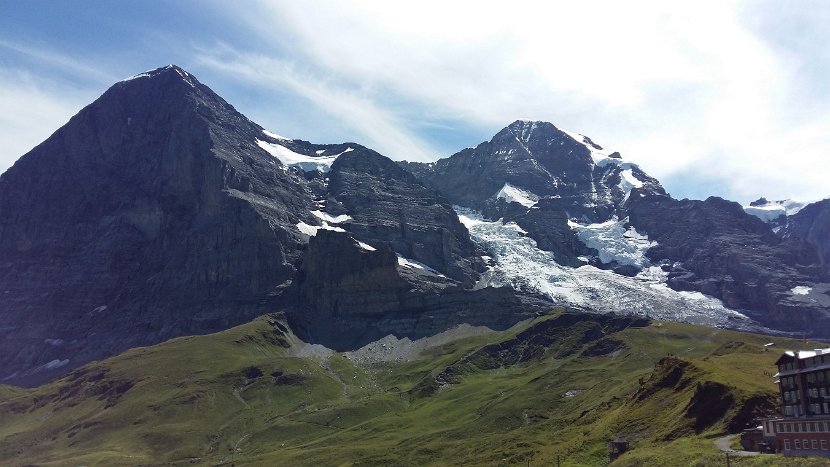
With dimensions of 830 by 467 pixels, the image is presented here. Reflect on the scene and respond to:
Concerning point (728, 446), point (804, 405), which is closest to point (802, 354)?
point (804, 405)

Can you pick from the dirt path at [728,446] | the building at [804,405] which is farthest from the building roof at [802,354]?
the dirt path at [728,446]

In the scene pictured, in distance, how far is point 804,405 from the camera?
4368 inches

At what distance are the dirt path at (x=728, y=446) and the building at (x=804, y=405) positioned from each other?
4.19 meters

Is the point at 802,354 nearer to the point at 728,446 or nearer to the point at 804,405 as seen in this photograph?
the point at 804,405

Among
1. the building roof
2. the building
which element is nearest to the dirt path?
the building

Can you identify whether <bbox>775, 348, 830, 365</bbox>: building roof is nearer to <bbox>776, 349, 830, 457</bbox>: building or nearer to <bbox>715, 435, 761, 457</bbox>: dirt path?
<bbox>776, 349, 830, 457</bbox>: building

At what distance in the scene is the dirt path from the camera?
10838 centimetres

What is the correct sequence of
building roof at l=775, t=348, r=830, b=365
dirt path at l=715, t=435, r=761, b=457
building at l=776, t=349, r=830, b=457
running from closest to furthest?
building at l=776, t=349, r=830, b=457 → dirt path at l=715, t=435, r=761, b=457 → building roof at l=775, t=348, r=830, b=365

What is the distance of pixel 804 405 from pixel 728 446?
11.8 m

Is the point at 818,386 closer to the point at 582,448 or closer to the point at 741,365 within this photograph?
the point at 582,448

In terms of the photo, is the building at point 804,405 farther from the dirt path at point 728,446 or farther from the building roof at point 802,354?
the dirt path at point 728,446

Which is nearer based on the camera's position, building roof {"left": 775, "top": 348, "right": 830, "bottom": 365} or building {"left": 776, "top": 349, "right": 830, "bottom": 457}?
building {"left": 776, "top": 349, "right": 830, "bottom": 457}

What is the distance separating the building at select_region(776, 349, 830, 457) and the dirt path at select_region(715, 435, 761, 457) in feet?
13.7

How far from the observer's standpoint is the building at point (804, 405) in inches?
4102
